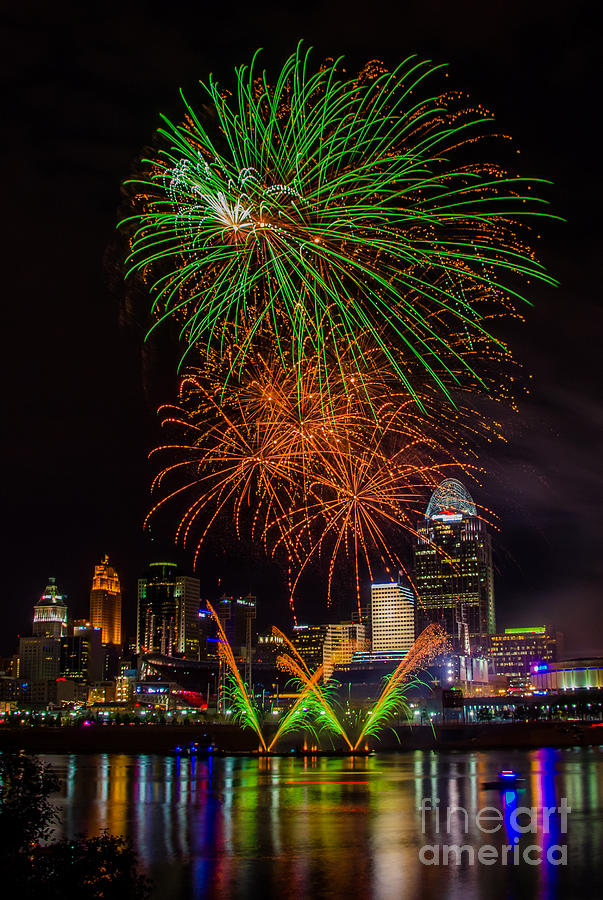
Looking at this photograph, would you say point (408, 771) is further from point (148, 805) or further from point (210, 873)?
point (210, 873)

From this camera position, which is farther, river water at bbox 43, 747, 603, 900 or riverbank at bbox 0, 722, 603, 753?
riverbank at bbox 0, 722, 603, 753

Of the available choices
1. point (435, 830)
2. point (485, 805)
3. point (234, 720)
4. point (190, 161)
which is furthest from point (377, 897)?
point (234, 720)

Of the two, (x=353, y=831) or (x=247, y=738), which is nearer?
(x=353, y=831)

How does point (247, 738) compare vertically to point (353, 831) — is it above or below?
below

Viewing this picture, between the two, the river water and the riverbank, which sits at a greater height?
the river water
